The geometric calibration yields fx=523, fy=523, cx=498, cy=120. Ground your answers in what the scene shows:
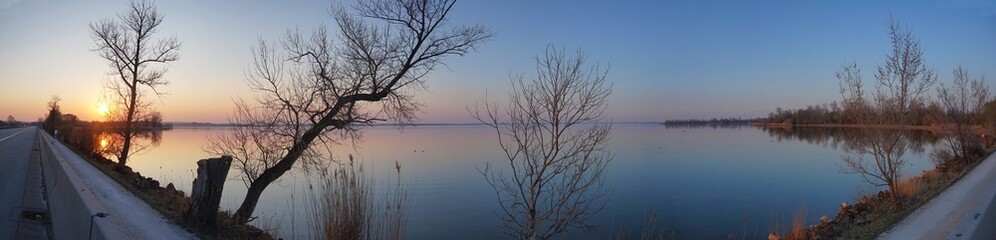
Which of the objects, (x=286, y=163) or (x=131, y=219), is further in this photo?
(x=286, y=163)

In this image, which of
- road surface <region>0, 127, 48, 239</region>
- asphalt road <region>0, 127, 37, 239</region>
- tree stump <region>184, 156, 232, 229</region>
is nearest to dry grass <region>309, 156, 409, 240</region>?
tree stump <region>184, 156, 232, 229</region>

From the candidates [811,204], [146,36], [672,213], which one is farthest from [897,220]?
[146,36]

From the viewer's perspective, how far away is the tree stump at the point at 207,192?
21.6 feet

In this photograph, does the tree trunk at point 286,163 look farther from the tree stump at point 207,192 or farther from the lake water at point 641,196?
the tree stump at point 207,192

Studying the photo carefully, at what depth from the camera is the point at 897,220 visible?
31.9 ft

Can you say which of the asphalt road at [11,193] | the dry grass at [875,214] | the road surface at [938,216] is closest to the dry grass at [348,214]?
the asphalt road at [11,193]

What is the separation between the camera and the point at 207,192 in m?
6.62

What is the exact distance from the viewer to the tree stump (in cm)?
658

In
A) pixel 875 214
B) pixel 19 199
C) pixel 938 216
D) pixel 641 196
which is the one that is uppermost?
pixel 19 199

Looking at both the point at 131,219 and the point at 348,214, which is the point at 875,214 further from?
the point at 131,219

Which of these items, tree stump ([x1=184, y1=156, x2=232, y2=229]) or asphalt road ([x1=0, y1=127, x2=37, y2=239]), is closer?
tree stump ([x1=184, y1=156, x2=232, y2=229])

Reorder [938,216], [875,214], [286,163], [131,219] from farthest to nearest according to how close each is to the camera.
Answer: [875,214]
[286,163]
[938,216]
[131,219]

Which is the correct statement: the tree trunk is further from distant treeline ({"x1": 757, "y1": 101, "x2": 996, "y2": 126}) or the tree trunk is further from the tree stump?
distant treeline ({"x1": 757, "y1": 101, "x2": 996, "y2": 126})

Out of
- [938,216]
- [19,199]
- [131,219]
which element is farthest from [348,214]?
[938,216]
